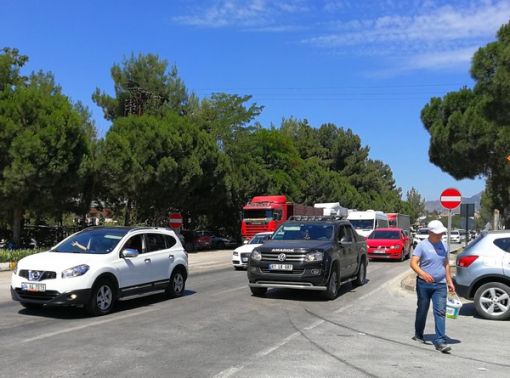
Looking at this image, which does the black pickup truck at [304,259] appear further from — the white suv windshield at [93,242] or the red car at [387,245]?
the red car at [387,245]

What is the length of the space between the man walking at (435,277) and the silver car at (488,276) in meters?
3.00

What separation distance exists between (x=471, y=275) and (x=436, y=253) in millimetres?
3318

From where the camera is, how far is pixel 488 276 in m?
10.6

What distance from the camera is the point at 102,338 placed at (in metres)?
8.23

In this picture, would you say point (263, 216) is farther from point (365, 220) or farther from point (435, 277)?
point (435, 277)

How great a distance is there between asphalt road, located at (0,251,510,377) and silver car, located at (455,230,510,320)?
1.06 m

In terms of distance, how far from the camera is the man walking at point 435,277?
7797mm

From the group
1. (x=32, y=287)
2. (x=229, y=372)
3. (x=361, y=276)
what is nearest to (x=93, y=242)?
(x=32, y=287)

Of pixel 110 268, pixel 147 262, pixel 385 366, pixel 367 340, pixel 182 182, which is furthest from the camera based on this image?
pixel 182 182

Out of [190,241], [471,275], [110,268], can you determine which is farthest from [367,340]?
[190,241]

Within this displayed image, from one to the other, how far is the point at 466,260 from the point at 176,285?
626 centimetres

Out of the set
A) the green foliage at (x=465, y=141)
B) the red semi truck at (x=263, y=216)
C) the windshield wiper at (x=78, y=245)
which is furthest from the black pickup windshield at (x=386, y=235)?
the windshield wiper at (x=78, y=245)

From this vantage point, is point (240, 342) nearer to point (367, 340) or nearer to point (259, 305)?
point (367, 340)

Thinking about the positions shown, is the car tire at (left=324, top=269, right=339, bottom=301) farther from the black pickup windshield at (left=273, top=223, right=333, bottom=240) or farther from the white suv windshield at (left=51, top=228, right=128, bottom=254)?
the white suv windshield at (left=51, top=228, right=128, bottom=254)
